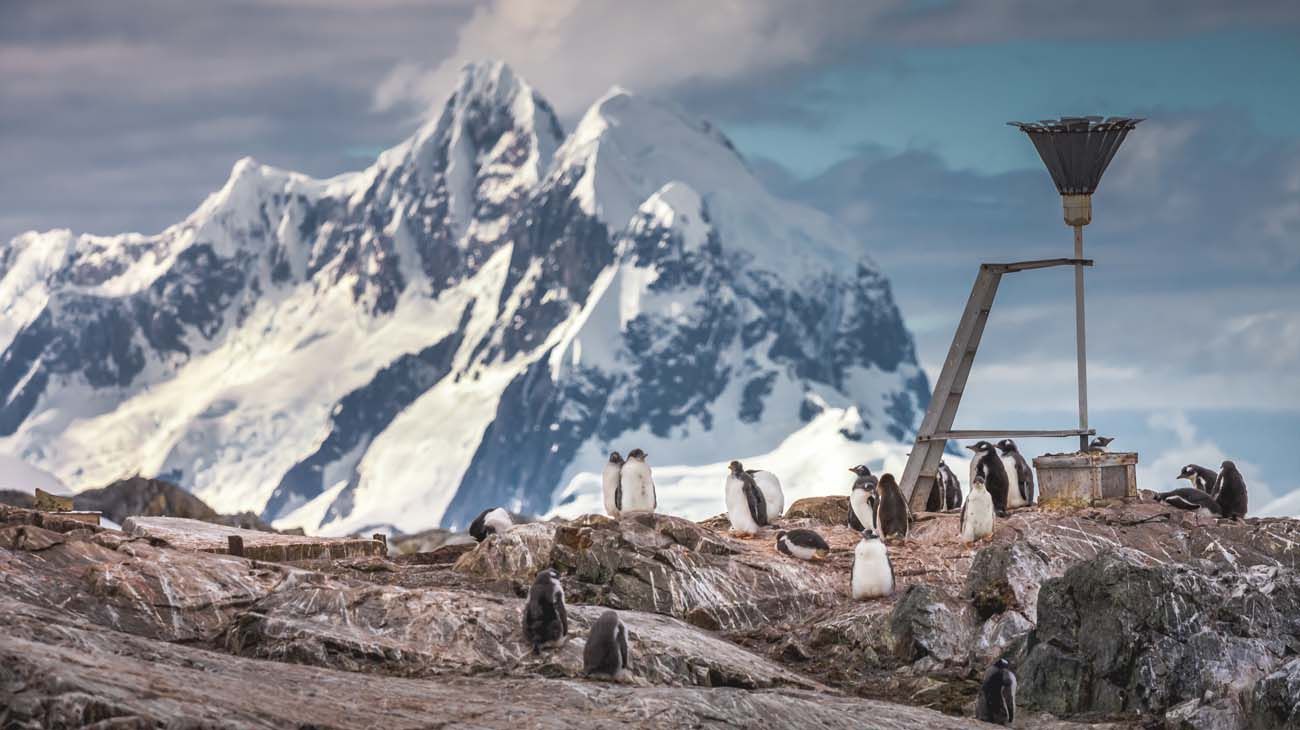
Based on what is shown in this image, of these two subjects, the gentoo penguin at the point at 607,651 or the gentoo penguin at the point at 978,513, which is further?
the gentoo penguin at the point at 978,513

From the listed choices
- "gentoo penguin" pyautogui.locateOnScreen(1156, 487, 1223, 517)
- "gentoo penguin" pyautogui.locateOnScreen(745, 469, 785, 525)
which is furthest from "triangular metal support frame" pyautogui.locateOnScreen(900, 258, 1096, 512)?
"gentoo penguin" pyautogui.locateOnScreen(1156, 487, 1223, 517)

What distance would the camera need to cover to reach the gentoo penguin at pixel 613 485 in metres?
40.3

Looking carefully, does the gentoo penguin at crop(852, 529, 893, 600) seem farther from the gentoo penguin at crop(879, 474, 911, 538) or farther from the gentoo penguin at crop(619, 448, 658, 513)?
the gentoo penguin at crop(619, 448, 658, 513)

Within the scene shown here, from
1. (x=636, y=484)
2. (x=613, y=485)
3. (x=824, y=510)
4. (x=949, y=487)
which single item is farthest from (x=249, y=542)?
(x=949, y=487)

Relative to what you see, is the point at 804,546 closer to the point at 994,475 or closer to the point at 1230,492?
the point at 994,475

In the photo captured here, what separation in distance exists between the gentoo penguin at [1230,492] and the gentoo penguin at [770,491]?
848 cm

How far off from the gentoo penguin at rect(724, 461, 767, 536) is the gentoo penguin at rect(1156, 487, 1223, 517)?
7.54m

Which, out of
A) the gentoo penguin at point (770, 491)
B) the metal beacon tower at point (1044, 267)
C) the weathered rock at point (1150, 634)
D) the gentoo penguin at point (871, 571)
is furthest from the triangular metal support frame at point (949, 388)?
the weathered rock at point (1150, 634)

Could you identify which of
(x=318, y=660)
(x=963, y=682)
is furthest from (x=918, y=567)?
(x=318, y=660)

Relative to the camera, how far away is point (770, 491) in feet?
132

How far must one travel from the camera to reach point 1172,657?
86.6ft

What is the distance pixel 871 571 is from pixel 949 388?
910 centimetres

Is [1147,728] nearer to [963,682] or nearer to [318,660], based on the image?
[963,682]

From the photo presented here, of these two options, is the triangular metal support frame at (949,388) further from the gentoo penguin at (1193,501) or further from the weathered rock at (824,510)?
the gentoo penguin at (1193,501)
